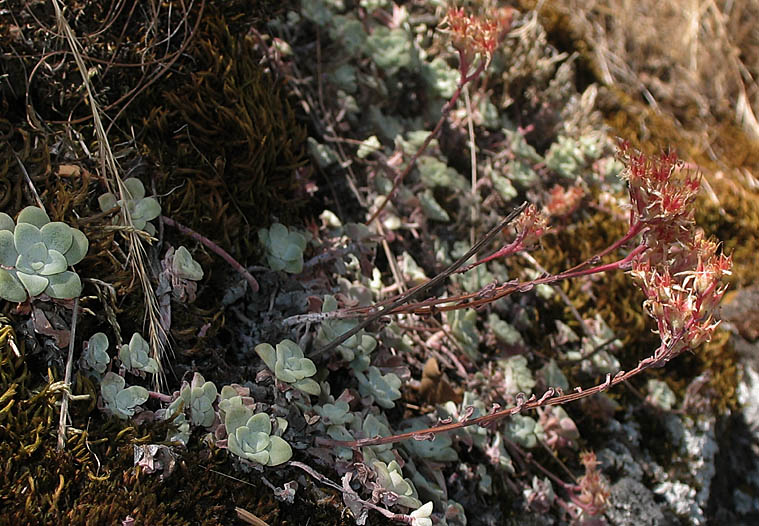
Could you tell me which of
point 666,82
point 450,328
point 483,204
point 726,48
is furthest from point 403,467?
point 726,48

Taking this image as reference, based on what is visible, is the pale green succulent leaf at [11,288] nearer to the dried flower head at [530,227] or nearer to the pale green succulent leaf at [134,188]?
the pale green succulent leaf at [134,188]

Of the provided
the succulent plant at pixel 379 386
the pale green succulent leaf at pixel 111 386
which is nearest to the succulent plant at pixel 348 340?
the succulent plant at pixel 379 386

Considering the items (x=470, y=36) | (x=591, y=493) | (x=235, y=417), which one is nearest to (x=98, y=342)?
(x=235, y=417)

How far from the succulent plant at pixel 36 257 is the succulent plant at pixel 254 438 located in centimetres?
47

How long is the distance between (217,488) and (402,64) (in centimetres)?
183

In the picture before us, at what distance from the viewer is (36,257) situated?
5.04 ft

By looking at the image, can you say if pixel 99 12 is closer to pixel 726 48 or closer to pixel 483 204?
pixel 483 204

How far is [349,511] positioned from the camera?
1.76 metres

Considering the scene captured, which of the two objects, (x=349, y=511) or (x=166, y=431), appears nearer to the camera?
(x=166, y=431)

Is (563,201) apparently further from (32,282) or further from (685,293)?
(32,282)

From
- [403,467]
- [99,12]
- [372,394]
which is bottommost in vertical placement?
[403,467]

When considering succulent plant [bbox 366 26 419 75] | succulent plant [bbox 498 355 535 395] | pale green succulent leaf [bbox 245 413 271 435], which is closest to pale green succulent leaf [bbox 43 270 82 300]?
pale green succulent leaf [bbox 245 413 271 435]

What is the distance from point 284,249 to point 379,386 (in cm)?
51

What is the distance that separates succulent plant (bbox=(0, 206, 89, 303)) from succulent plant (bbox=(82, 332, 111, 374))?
123 mm
